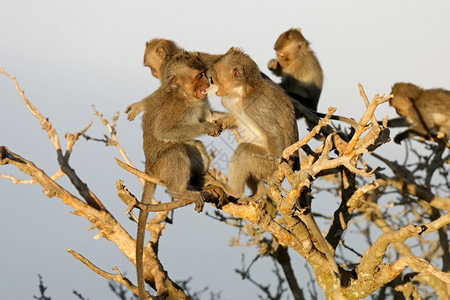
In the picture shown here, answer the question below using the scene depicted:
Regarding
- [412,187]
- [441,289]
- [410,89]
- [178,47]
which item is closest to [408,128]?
[410,89]

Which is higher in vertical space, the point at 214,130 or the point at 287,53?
the point at 287,53

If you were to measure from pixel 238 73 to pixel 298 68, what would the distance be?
2.73 m

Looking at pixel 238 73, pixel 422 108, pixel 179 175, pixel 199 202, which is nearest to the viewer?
pixel 199 202

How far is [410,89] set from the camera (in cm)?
925

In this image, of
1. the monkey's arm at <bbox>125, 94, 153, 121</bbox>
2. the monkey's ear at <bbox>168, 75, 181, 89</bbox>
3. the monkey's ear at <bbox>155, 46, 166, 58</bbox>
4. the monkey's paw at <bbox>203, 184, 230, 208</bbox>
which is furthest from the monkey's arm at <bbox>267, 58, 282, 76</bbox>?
the monkey's paw at <bbox>203, 184, 230, 208</bbox>

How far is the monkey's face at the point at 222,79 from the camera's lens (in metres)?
5.45

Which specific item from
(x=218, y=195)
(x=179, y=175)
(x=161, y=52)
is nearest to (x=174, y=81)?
(x=179, y=175)

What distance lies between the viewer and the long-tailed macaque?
527 centimetres

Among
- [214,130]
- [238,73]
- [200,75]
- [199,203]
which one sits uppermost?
[200,75]

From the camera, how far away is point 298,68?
313 inches

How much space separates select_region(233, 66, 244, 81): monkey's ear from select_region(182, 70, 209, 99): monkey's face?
0.29 meters

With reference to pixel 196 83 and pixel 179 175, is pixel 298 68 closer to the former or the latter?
pixel 196 83

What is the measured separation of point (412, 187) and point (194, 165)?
10.9 feet

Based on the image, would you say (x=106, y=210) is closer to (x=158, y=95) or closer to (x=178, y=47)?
(x=158, y=95)
